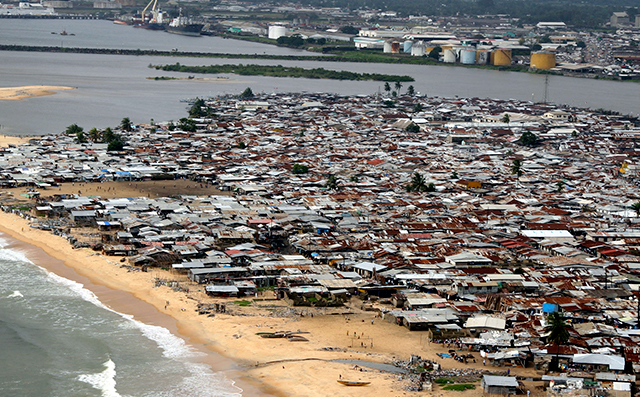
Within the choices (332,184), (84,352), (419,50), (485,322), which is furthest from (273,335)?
(419,50)

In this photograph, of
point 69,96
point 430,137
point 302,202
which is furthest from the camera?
point 69,96

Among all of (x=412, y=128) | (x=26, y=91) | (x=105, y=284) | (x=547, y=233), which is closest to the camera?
(x=105, y=284)

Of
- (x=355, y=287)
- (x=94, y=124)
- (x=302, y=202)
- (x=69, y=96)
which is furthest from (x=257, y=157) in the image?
(x=69, y=96)

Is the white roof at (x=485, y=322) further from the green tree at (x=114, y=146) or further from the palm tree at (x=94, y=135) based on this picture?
the palm tree at (x=94, y=135)

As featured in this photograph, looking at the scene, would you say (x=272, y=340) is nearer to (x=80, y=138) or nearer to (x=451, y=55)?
(x=80, y=138)

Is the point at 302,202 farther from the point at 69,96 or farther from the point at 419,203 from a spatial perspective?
the point at 69,96

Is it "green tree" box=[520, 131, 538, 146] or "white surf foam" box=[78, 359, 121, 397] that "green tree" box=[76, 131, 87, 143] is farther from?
"white surf foam" box=[78, 359, 121, 397]

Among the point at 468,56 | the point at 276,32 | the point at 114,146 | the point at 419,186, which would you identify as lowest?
the point at 419,186
